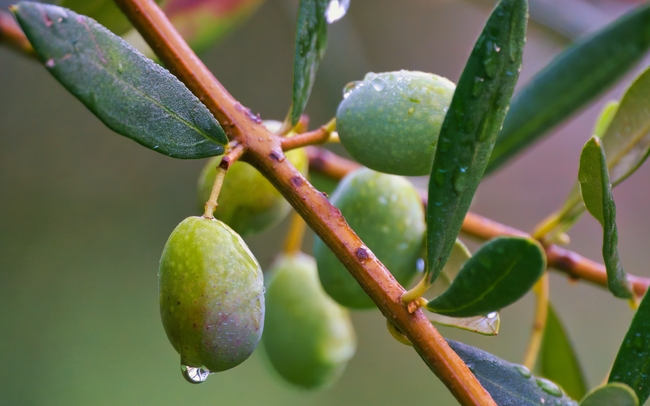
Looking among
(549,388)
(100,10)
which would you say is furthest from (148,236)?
(549,388)

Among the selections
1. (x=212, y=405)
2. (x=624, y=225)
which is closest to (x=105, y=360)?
(x=212, y=405)

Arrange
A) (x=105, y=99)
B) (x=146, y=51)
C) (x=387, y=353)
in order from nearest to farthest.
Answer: (x=105, y=99)
(x=146, y=51)
(x=387, y=353)

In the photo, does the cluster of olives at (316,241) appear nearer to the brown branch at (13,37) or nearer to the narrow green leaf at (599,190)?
the narrow green leaf at (599,190)

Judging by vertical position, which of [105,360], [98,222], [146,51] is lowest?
[105,360]

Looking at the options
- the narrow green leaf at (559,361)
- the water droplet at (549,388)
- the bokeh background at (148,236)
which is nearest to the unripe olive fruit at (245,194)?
the water droplet at (549,388)

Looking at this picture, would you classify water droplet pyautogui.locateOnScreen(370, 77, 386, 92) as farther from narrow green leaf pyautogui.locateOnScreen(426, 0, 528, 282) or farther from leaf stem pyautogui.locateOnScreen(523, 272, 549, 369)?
leaf stem pyautogui.locateOnScreen(523, 272, 549, 369)

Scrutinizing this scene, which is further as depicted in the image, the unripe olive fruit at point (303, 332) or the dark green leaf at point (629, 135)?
the unripe olive fruit at point (303, 332)

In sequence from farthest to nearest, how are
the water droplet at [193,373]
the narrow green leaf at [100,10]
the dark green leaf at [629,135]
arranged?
the narrow green leaf at [100,10], the dark green leaf at [629,135], the water droplet at [193,373]

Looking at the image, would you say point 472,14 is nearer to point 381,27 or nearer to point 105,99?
point 381,27
